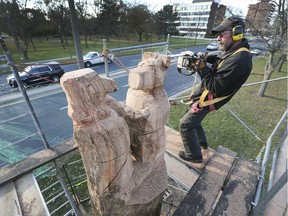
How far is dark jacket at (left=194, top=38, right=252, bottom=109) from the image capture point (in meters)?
1.86

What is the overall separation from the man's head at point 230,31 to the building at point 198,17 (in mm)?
37059

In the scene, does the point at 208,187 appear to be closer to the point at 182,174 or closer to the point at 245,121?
the point at 182,174

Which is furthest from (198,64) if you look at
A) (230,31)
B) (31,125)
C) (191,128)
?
(31,125)

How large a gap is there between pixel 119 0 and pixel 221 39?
→ 23177 millimetres

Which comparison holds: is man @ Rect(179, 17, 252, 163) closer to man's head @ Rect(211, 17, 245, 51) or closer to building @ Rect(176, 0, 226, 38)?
man's head @ Rect(211, 17, 245, 51)

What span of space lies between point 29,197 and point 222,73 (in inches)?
91.0

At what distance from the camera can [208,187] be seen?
201cm

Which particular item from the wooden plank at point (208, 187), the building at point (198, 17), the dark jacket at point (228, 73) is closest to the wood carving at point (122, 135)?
the wooden plank at point (208, 187)

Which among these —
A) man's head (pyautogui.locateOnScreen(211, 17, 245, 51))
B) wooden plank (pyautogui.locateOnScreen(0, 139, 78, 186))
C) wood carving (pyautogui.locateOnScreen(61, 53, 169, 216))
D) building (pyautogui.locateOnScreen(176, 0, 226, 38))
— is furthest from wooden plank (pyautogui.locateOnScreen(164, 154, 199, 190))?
building (pyautogui.locateOnScreen(176, 0, 226, 38))

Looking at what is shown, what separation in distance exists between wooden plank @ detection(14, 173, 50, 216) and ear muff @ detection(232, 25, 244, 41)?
2483 mm

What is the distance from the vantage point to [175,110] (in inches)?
242

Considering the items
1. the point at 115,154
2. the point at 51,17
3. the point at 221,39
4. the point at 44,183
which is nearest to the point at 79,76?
the point at 115,154

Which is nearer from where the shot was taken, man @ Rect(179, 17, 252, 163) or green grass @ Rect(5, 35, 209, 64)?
man @ Rect(179, 17, 252, 163)

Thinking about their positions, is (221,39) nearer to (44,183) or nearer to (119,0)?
(44,183)
